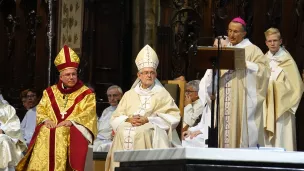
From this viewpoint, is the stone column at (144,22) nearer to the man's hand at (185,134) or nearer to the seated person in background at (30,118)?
the seated person in background at (30,118)

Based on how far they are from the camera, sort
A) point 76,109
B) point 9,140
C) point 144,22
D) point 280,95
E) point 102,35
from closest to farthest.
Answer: point 76,109 → point 9,140 → point 280,95 → point 102,35 → point 144,22

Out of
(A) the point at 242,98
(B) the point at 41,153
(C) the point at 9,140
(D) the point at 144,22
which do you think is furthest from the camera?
(D) the point at 144,22

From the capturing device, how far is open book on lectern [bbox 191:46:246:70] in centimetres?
795

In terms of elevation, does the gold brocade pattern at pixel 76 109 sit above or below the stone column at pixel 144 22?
below

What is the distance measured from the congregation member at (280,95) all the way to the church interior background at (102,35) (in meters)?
2.39

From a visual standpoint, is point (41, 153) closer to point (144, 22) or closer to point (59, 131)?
point (59, 131)

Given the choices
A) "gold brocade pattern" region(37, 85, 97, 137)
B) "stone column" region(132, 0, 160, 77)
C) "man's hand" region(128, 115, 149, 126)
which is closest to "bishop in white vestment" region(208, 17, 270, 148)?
"man's hand" region(128, 115, 149, 126)

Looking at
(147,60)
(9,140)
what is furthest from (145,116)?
(9,140)

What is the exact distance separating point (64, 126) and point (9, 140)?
3.19 ft

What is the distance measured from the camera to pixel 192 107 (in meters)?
10.7

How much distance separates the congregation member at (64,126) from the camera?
26.8 feet

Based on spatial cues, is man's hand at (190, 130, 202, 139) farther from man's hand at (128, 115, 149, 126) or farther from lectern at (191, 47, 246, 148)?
lectern at (191, 47, 246, 148)

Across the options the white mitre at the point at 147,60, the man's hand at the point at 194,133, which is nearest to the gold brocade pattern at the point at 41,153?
the white mitre at the point at 147,60

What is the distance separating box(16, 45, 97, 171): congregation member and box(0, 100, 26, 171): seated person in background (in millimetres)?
662
